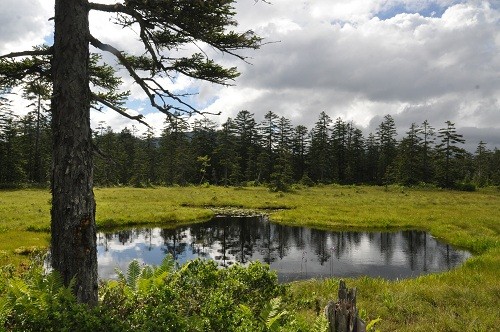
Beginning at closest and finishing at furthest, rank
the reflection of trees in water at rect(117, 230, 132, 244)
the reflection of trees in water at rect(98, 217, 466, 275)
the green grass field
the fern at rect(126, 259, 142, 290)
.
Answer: the fern at rect(126, 259, 142, 290) < the green grass field < the reflection of trees in water at rect(98, 217, 466, 275) < the reflection of trees in water at rect(117, 230, 132, 244)

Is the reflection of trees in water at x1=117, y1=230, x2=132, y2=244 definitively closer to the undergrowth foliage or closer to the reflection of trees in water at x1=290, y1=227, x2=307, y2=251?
the reflection of trees in water at x1=290, y1=227, x2=307, y2=251

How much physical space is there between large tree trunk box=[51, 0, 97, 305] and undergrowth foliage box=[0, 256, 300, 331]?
0.44 metres

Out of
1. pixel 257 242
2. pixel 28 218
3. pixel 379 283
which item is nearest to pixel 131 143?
pixel 28 218

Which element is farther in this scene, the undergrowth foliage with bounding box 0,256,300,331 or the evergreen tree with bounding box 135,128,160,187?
the evergreen tree with bounding box 135,128,160,187

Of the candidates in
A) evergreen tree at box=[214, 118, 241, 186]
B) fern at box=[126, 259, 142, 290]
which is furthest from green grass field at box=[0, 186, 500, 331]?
evergreen tree at box=[214, 118, 241, 186]

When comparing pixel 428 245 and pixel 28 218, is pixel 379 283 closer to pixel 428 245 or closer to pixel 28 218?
pixel 428 245

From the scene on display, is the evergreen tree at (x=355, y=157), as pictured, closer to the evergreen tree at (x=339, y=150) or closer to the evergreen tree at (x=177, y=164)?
the evergreen tree at (x=339, y=150)

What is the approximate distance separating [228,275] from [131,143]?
92.6 meters

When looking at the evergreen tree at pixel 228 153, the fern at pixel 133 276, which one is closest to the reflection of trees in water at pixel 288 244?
the fern at pixel 133 276

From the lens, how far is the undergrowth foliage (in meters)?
5.66

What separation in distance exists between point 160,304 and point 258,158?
70.9 meters

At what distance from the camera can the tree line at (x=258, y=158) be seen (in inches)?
2633

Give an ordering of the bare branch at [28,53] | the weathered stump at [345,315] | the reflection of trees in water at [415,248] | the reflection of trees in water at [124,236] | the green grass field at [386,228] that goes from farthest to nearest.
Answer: the reflection of trees in water at [124,236] → the reflection of trees in water at [415,248] → the green grass field at [386,228] → the bare branch at [28,53] → the weathered stump at [345,315]

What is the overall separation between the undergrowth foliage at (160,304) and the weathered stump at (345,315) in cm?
123
